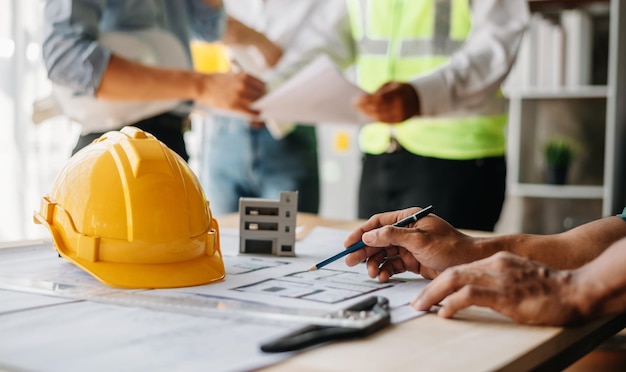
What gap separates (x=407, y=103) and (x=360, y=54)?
1.47ft

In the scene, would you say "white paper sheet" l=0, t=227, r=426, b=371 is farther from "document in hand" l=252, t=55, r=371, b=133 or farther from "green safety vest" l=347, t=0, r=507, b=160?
"green safety vest" l=347, t=0, r=507, b=160

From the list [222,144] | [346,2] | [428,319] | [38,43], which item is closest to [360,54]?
[346,2]

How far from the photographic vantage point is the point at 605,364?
1646 millimetres

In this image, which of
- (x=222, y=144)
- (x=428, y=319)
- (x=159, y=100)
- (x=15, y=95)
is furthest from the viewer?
(x=15, y=95)

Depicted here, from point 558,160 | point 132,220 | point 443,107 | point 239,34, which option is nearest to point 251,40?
point 239,34

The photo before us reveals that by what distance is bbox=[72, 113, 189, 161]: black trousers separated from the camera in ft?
6.68

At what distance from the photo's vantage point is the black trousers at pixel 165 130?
204cm

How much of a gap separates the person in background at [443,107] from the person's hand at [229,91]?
307 mm

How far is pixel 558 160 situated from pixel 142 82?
2.55 metres

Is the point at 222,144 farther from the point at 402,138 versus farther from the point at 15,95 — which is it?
the point at 15,95

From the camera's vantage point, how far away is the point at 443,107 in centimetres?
222

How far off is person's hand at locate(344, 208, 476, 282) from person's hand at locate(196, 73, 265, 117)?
0.95 metres

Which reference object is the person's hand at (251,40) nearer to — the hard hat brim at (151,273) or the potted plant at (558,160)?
the hard hat brim at (151,273)

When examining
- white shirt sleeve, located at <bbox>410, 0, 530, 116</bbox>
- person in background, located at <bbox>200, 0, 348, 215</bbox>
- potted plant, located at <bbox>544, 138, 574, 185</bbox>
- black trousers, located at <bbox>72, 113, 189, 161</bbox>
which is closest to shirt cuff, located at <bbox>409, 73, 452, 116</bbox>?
white shirt sleeve, located at <bbox>410, 0, 530, 116</bbox>
